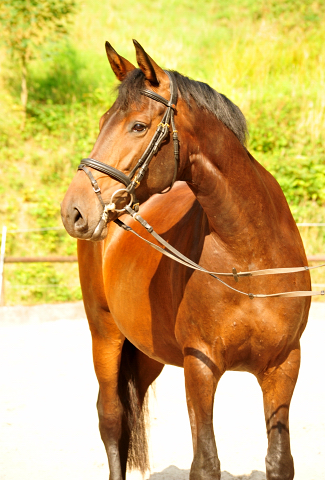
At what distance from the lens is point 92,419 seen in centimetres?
502

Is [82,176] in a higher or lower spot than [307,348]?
higher

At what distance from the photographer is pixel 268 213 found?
262cm

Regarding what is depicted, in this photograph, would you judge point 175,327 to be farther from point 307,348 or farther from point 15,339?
point 15,339

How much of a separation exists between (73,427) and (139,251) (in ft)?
7.53

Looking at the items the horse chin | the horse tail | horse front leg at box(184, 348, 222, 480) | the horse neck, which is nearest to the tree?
the horse tail

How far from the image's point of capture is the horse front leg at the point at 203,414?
2521mm

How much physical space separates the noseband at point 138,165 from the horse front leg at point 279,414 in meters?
1.13

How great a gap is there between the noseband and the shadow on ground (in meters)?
2.36

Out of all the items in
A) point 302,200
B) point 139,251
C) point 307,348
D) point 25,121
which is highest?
point 25,121

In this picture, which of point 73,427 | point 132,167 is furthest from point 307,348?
point 132,167

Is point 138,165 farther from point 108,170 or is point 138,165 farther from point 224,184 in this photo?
point 224,184

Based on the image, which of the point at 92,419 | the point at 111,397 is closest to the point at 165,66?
the point at 92,419

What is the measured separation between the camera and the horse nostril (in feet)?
7.32

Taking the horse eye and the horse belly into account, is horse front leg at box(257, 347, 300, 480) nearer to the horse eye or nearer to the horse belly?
the horse belly
